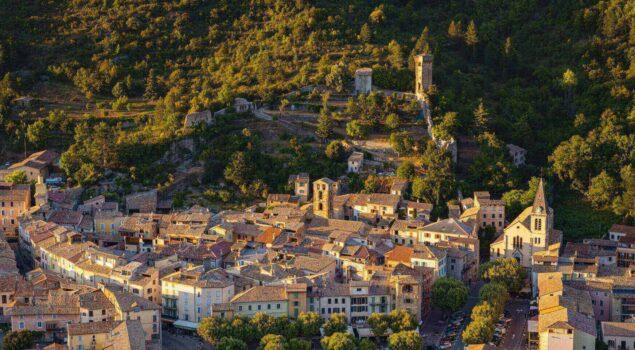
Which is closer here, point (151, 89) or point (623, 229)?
point (623, 229)

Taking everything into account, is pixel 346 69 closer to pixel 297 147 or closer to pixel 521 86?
pixel 297 147

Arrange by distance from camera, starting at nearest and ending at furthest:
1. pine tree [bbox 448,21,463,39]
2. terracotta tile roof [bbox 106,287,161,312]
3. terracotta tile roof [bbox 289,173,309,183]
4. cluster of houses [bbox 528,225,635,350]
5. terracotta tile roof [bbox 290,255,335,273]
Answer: cluster of houses [bbox 528,225,635,350] → terracotta tile roof [bbox 106,287,161,312] → terracotta tile roof [bbox 290,255,335,273] → terracotta tile roof [bbox 289,173,309,183] → pine tree [bbox 448,21,463,39]

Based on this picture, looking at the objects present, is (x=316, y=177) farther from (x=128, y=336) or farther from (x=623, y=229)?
(x=128, y=336)

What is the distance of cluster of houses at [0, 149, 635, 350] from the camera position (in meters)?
45.8

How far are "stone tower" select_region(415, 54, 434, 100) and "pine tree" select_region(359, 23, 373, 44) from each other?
6.71 meters

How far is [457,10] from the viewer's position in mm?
80812

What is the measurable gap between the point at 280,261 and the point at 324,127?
14.0 metres

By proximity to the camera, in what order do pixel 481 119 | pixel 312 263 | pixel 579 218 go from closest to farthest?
pixel 312 263
pixel 579 218
pixel 481 119

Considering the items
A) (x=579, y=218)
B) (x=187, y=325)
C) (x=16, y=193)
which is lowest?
(x=187, y=325)

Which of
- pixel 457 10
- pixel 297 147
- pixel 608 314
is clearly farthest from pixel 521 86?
pixel 608 314

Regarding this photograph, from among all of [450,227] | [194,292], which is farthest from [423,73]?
[194,292]

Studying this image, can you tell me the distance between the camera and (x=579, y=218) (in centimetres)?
5934

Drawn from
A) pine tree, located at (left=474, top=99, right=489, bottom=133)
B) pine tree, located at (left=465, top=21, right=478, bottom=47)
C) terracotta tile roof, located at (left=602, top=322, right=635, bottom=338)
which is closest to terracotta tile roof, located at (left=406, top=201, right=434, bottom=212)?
pine tree, located at (left=474, top=99, right=489, bottom=133)

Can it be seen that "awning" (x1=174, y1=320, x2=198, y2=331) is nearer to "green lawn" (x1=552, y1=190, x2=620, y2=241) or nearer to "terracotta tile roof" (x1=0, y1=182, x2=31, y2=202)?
"terracotta tile roof" (x1=0, y1=182, x2=31, y2=202)
